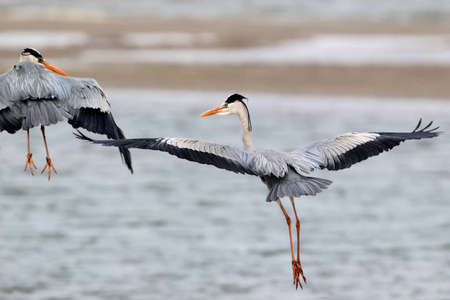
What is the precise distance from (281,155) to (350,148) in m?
0.58

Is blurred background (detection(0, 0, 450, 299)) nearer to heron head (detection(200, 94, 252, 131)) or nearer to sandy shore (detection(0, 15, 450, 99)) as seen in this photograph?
sandy shore (detection(0, 15, 450, 99))

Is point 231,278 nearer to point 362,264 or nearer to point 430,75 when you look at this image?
point 362,264

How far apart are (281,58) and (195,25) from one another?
10539 mm

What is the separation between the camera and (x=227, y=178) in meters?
21.0

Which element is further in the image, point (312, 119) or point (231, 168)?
point (312, 119)

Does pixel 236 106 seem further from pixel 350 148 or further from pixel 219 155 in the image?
pixel 350 148

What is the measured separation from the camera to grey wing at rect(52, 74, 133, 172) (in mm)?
7041

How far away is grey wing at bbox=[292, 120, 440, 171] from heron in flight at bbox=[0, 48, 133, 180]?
1.55 m

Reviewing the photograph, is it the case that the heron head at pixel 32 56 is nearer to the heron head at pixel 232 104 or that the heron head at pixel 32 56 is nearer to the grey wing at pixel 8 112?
the grey wing at pixel 8 112

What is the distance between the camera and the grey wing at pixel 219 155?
6859 millimetres

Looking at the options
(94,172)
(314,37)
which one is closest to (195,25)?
(314,37)

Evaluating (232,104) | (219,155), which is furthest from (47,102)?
(232,104)

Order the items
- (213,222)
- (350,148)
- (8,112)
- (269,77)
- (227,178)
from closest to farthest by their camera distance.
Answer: (8,112)
(350,148)
(213,222)
(227,178)
(269,77)

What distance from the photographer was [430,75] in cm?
2967
